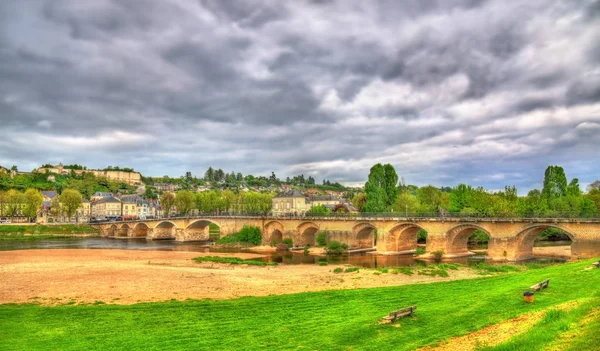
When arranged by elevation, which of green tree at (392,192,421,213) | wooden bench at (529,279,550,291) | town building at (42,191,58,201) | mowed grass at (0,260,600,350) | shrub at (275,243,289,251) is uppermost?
town building at (42,191,58,201)

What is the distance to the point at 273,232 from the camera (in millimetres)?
80562

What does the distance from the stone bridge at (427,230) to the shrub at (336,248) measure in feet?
4.96

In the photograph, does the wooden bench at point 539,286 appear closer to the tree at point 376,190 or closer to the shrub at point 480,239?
the shrub at point 480,239

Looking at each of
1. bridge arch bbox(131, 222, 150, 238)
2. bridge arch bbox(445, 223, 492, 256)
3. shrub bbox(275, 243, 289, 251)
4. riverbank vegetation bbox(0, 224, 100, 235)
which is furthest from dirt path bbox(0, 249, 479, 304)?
riverbank vegetation bbox(0, 224, 100, 235)

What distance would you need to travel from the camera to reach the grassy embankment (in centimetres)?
A: 10006

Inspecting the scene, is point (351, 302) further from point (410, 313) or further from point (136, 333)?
point (136, 333)

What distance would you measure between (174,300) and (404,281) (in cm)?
1870

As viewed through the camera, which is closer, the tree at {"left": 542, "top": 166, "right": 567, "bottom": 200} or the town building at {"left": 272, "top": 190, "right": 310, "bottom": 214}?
the tree at {"left": 542, "top": 166, "right": 567, "bottom": 200}

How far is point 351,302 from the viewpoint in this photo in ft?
75.4

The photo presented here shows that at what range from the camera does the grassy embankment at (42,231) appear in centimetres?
10006

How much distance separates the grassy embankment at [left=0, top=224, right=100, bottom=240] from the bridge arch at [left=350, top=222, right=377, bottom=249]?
2964 inches

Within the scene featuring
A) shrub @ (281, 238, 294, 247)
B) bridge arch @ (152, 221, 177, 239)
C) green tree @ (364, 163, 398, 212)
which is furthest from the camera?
bridge arch @ (152, 221, 177, 239)

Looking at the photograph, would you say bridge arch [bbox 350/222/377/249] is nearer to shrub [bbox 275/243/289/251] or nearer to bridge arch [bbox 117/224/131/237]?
shrub [bbox 275/243/289/251]

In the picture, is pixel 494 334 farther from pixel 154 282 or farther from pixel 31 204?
pixel 31 204
